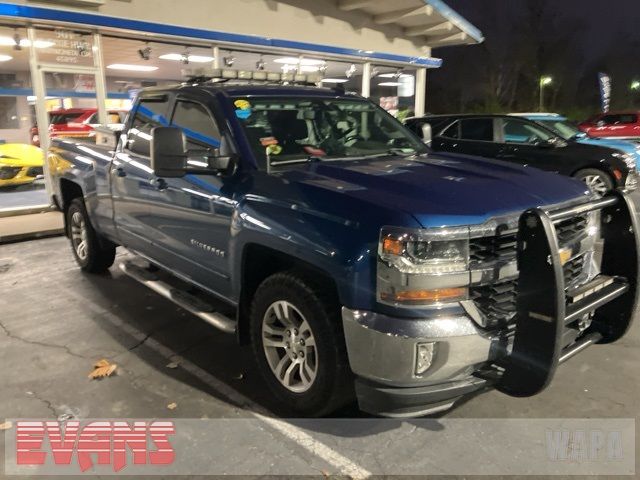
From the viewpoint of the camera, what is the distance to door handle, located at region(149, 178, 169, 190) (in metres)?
4.15

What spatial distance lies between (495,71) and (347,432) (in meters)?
48.6

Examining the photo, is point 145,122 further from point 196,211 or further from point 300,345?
point 300,345

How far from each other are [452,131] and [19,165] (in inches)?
330

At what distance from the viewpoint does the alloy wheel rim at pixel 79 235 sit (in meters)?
5.99

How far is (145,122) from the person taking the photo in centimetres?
469

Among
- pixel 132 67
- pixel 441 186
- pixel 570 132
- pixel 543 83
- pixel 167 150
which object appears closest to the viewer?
pixel 441 186

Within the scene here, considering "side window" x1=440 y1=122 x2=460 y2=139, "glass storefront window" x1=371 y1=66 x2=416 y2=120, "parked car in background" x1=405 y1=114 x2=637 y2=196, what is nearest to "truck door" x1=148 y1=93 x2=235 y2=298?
"parked car in background" x1=405 y1=114 x2=637 y2=196

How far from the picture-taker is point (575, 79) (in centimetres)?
4594

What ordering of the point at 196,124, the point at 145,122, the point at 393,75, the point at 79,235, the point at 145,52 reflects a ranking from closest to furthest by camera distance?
the point at 196,124, the point at 145,122, the point at 79,235, the point at 145,52, the point at 393,75

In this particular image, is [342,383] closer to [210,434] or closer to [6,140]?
[210,434]

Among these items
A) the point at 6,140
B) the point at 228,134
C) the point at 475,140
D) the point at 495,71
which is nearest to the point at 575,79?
the point at 495,71

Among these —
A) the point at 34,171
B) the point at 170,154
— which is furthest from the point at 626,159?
Result: the point at 34,171

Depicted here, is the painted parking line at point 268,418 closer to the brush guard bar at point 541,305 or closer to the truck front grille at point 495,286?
the brush guard bar at point 541,305

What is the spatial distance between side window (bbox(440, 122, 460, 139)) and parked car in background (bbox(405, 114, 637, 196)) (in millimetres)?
18
